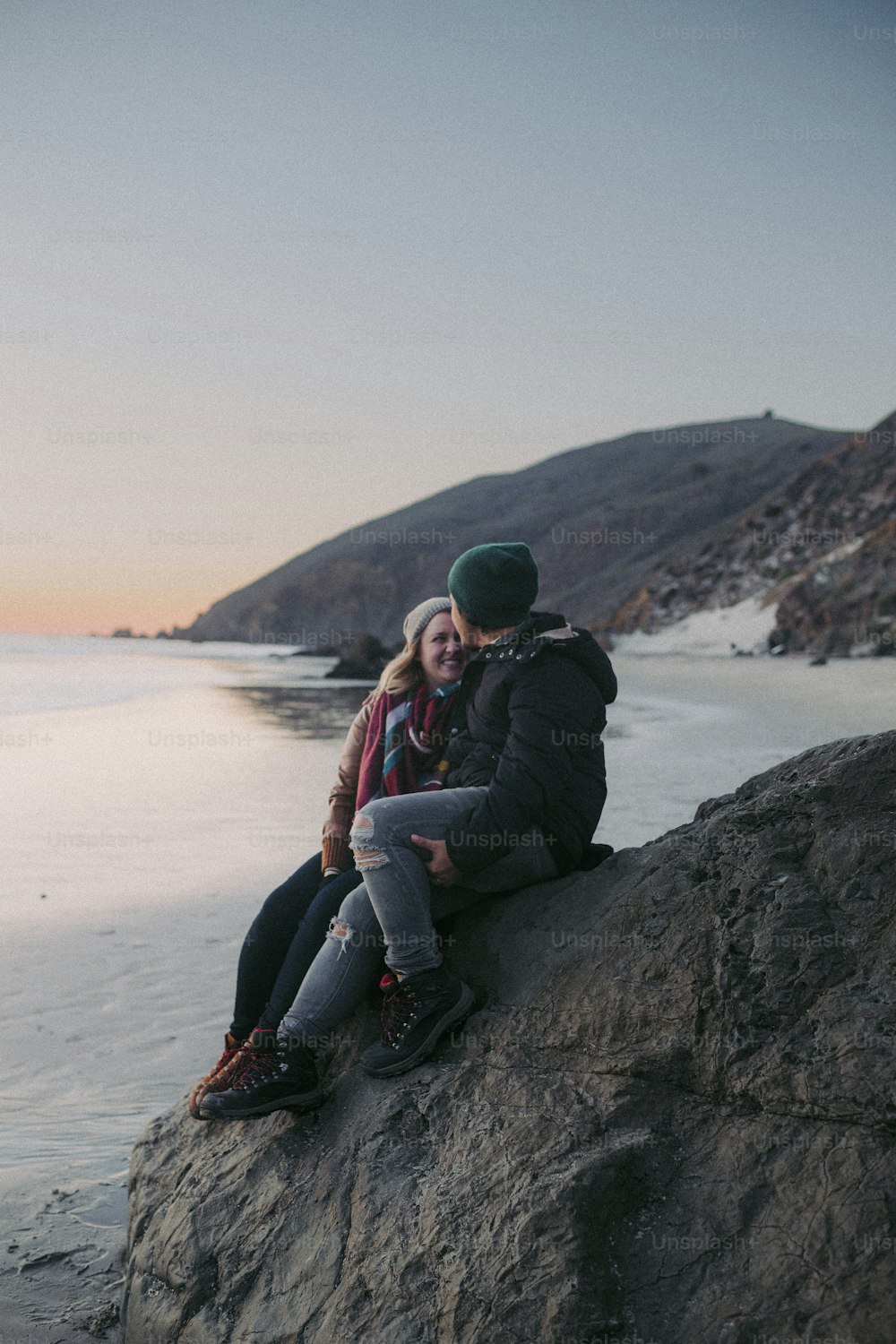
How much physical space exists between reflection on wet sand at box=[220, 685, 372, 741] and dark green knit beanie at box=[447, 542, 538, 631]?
1632cm

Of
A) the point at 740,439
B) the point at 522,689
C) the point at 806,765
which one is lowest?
the point at 806,765

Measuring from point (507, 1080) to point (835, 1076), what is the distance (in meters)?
0.95

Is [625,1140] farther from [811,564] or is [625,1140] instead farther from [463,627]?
[811,564]

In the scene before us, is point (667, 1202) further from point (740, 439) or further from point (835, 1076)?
point (740, 439)

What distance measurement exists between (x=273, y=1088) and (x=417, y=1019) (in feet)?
1.72

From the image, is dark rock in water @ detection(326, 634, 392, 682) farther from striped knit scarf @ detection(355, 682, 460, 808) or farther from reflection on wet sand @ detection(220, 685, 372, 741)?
striped knit scarf @ detection(355, 682, 460, 808)

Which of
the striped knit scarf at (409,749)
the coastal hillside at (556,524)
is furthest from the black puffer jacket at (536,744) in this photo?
the coastal hillside at (556,524)

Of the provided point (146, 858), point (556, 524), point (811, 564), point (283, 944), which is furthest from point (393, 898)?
point (556, 524)

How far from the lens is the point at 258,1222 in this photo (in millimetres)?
3297

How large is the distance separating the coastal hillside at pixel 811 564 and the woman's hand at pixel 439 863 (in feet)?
106

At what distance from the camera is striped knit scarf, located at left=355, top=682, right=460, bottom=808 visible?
12.3 ft

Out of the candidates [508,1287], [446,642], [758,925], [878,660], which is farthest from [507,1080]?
[878,660]

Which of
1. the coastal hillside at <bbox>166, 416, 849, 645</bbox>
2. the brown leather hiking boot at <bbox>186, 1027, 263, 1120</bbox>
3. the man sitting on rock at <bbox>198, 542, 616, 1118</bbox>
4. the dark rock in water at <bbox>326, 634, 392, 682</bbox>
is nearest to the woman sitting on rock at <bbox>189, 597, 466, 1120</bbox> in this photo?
the brown leather hiking boot at <bbox>186, 1027, 263, 1120</bbox>

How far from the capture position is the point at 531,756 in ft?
10.8
